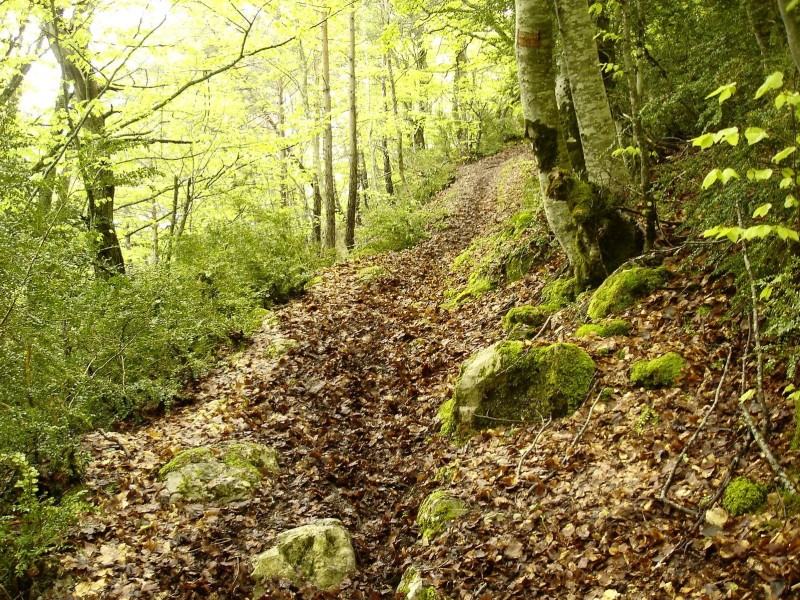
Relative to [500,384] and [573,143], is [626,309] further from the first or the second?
[573,143]

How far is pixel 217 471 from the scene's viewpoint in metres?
5.88

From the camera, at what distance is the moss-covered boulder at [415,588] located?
4141 millimetres

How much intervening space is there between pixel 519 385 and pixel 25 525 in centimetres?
489

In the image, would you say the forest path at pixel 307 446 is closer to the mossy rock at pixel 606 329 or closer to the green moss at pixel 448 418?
the green moss at pixel 448 418

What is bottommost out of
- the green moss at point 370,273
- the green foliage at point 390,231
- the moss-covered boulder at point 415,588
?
the moss-covered boulder at point 415,588

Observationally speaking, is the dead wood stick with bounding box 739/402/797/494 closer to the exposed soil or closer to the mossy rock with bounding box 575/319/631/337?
the exposed soil

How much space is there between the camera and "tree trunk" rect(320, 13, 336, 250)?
1530 centimetres

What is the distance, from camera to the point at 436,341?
8.81 m

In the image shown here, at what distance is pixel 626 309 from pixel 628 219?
131 cm

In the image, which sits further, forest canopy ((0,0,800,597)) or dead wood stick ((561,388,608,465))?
dead wood stick ((561,388,608,465))

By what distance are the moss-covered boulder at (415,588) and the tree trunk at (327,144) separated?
1258cm

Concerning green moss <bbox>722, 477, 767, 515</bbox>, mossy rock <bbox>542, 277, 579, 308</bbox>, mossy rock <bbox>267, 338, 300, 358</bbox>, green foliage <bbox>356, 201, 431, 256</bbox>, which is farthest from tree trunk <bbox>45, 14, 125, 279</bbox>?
green moss <bbox>722, 477, 767, 515</bbox>

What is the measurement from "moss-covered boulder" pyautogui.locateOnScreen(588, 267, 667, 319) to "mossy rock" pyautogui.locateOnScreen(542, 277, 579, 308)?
0.69 meters

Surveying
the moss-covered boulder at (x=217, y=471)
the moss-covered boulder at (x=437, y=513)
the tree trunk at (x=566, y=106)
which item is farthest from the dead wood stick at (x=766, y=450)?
the tree trunk at (x=566, y=106)
